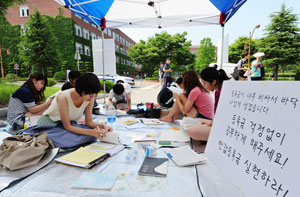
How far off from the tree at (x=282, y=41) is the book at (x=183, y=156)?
2409cm

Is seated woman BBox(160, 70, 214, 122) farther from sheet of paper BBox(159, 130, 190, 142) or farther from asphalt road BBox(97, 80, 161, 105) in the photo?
asphalt road BBox(97, 80, 161, 105)

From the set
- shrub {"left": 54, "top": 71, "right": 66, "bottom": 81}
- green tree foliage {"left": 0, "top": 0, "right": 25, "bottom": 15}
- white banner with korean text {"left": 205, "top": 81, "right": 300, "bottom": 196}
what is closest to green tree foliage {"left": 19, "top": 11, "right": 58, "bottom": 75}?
shrub {"left": 54, "top": 71, "right": 66, "bottom": 81}

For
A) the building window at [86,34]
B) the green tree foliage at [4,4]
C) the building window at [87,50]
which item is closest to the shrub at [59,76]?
the building window at [87,50]

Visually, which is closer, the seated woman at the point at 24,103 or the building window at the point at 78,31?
the seated woman at the point at 24,103

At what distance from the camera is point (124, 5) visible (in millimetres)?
4078

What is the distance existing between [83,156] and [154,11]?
13.1 feet

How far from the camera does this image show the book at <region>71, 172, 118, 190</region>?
1.08 metres

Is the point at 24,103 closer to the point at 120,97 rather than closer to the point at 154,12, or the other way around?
the point at 120,97

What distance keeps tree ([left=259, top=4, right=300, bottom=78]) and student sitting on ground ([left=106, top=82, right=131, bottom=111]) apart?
893 inches

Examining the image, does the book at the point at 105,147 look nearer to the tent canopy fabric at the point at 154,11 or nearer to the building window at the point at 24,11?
the tent canopy fabric at the point at 154,11

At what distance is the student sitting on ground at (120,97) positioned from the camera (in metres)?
3.84

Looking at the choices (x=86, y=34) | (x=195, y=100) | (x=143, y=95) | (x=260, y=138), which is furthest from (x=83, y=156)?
(x=86, y=34)

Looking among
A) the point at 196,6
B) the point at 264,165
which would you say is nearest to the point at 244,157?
the point at 264,165

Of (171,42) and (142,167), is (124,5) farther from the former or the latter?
(171,42)
